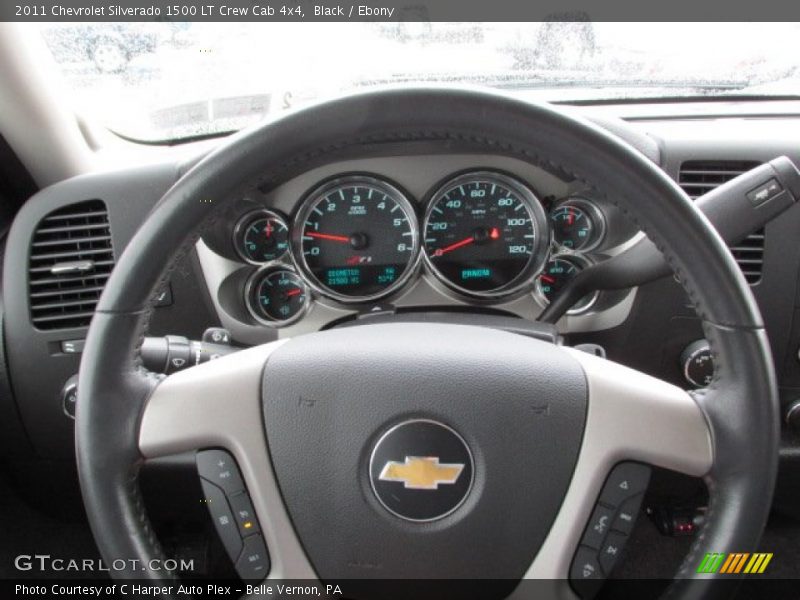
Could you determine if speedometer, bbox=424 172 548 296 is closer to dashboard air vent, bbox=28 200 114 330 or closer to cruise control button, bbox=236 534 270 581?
dashboard air vent, bbox=28 200 114 330

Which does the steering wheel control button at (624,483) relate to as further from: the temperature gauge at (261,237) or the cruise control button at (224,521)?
the temperature gauge at (261,237)

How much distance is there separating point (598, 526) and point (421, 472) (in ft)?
0.90

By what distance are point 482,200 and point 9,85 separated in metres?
1.21

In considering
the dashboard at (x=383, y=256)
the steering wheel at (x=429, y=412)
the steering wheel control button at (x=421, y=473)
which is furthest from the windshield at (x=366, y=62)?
the steering wheel control button at (x=421, y=473)

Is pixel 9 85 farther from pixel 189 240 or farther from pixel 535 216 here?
pixel 535 216

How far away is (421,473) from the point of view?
1.10m

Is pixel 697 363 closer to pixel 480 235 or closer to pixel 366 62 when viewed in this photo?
pixel 480 235

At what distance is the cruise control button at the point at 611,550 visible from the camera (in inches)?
43.9

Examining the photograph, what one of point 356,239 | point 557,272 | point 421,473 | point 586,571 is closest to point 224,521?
point 421,473

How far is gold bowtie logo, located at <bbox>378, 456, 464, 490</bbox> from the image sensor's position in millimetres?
1102

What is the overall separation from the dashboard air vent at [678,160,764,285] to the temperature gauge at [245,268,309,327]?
3.39 ft

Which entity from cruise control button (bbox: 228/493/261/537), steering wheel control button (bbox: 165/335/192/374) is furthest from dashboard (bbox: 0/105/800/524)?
cruise control button (bbox: 228/493/261/537)

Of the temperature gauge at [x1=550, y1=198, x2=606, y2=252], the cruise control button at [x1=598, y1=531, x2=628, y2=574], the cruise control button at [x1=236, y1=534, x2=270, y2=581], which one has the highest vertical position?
the temperature gauge at [x1=550, y1=198, x2=606, y2=252]

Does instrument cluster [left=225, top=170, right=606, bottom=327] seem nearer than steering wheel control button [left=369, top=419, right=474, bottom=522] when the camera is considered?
No
